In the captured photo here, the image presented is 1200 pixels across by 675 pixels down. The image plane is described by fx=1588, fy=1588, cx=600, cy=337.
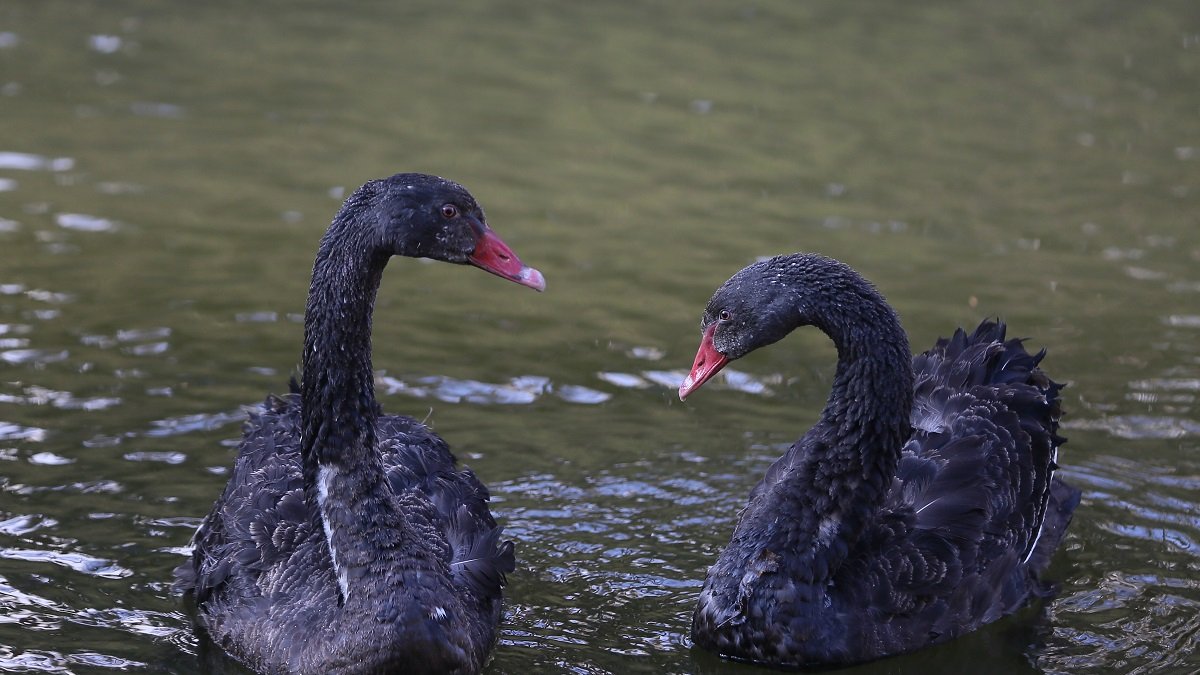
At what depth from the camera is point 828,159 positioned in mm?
14516

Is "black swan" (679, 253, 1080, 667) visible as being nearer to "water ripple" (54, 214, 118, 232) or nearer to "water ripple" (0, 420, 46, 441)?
"water ripple" (0, 420, 46, 441)

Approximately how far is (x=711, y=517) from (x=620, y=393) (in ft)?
5.14

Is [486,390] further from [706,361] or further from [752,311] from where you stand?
[752,311]

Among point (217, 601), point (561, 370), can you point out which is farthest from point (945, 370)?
point (217, 601)

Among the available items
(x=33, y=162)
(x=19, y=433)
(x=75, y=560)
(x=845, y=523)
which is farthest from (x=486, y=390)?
(x=33, y=162)

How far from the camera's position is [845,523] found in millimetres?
6785

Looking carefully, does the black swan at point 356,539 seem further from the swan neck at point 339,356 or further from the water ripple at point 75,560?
the water ripple at point 75,560

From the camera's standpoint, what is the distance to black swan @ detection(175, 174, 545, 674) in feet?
20.6

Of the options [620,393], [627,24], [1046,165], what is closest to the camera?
[620,393]

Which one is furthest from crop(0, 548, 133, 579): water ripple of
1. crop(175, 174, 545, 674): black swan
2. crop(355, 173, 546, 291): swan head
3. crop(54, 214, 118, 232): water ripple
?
crop(54, 214, 118, 232): water ripple

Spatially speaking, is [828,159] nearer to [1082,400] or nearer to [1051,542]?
[1082,400]

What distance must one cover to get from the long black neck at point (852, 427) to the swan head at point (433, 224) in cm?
133

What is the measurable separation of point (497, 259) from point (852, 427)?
1691 mm

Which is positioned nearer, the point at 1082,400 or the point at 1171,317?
the point at 1082,400
